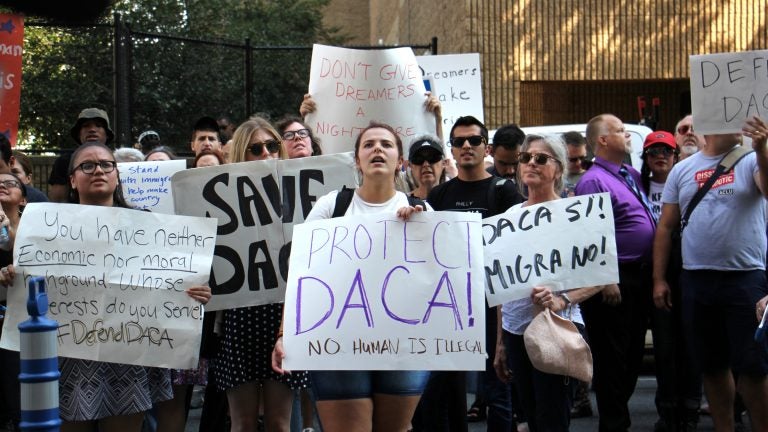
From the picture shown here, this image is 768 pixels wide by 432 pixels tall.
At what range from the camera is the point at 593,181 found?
700 cm

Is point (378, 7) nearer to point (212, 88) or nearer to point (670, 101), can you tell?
point (670, 101)

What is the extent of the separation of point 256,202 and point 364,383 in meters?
1.41

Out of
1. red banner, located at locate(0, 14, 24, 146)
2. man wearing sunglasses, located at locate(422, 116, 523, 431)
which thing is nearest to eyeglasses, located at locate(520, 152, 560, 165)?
man wearing sunglasses, located at locate(422, 116, 523, 431)

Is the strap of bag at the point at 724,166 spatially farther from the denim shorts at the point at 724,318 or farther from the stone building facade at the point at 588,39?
the stone building facade at the point at 588,39

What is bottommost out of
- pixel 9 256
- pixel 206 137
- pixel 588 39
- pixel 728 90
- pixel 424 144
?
pixel 9 256

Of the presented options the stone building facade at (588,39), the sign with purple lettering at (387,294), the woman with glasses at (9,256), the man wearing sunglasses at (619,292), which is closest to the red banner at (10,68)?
the woman with glasses at (9,256)

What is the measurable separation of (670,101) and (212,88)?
8.58 metres

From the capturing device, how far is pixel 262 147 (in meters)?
5.77

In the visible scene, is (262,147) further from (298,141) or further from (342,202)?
(342,202)

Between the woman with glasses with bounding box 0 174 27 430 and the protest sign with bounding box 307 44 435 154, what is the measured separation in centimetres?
208

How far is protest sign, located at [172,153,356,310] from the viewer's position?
544 centimetres

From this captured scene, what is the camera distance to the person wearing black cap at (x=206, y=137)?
302 inches

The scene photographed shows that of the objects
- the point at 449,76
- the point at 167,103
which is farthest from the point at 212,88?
the point at 449,76

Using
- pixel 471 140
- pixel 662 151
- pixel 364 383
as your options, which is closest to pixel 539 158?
pixel 471 140
